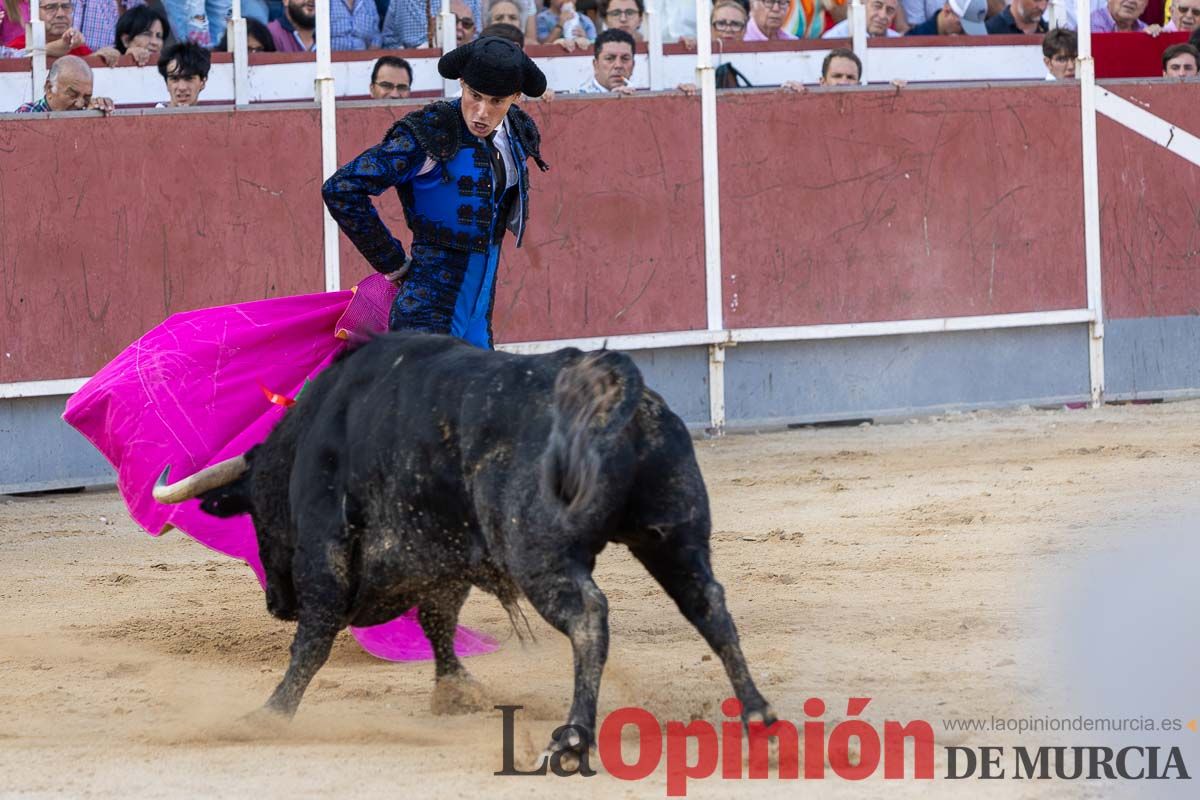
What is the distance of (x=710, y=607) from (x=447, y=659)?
2.51 feet

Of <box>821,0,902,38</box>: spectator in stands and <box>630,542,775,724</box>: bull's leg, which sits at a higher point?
<box>821,0,902,38</box>: spectator in stands

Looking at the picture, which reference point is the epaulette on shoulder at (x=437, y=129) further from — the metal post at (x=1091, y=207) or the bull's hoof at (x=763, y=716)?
the metal post at (x=1091, y=207)

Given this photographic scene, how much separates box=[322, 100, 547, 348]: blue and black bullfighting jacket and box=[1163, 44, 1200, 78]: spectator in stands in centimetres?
499

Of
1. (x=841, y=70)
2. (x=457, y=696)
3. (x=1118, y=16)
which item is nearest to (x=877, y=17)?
(x=1118, y=16)

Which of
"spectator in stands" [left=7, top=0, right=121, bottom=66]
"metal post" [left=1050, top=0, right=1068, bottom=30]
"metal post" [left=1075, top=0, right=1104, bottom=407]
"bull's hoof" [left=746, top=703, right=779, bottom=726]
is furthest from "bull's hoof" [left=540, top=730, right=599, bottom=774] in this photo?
"metal post" [left=1050, top=0, right=1068, bottom=30]

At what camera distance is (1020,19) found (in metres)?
9.09

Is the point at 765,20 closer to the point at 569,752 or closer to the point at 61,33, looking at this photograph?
the point at 61,33

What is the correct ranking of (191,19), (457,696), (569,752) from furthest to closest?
(191,19) → (457,696) → (569,752)

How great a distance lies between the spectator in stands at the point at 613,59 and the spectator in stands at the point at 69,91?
1.97 m

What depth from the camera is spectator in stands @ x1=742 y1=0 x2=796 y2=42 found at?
8.41 metres

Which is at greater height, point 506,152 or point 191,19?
point 191,19

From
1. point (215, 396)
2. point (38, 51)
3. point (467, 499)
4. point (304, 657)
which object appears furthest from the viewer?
point (38, 51)

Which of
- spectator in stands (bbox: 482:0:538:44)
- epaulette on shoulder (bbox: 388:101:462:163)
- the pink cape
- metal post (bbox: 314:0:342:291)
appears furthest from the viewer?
spectator in stands (bbox: 482:0:538:44)

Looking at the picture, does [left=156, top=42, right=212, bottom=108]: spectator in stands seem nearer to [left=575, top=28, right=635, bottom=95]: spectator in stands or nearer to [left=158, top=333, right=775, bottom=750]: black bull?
[left=575, top=28, right=635, bottom=95]: spectator in stands
